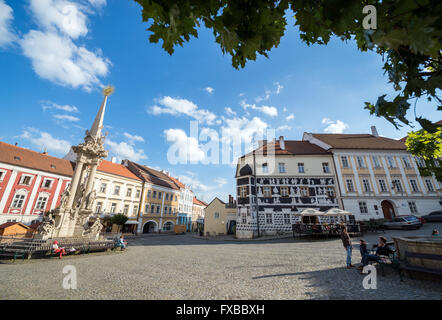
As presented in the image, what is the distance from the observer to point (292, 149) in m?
26.6

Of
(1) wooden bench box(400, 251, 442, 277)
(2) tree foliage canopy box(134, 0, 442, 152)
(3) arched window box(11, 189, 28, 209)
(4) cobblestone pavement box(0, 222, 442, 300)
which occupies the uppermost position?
(3) arched window box(11, 189, 28, 209)

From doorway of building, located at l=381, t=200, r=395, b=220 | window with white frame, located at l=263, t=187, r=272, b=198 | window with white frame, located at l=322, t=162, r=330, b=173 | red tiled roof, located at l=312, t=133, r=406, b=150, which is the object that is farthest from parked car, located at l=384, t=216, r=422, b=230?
window with white frame, located at l=263, t=187, r=272, b=198

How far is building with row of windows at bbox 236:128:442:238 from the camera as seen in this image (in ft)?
71.6

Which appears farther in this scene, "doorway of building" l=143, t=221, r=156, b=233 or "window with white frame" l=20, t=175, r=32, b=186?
"doorway of building" l=143, t=221, r=156, b=233

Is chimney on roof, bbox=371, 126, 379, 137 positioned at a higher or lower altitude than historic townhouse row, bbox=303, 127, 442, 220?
higher

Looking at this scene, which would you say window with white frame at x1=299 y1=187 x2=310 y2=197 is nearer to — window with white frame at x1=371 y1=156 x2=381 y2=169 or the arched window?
window with white frame at x1=371 y1=156 x2=381 y2=169

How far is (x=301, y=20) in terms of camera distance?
1.67 meters

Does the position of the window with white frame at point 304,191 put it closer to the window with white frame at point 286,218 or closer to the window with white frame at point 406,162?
the window with white frame at point 286,218

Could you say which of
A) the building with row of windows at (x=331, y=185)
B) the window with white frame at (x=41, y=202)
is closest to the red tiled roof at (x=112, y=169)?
the window with white frame at (x=41, y=202)

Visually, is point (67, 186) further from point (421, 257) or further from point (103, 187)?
point (421, 257)

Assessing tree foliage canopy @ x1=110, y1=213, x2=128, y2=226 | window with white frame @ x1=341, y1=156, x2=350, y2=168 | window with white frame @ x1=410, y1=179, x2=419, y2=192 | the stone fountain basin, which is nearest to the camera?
the stone fountain basin

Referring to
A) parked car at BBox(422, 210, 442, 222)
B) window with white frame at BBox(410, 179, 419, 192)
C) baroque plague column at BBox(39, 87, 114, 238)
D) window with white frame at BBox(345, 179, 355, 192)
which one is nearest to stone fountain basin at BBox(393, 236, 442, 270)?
baroque plague column at BBox(39, 87, 114, 238)

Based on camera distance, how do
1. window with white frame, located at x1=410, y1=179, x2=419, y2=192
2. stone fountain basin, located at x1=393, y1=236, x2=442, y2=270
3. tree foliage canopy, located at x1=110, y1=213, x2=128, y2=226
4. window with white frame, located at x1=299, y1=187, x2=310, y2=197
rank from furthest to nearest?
tree foliage canopy, located at x1=110, y1=213, x2=128, y2=226 → window with white frame, located at x1=299, y1=187, x2=310, y2=197 → window with white frame, located at x1=410, y1=179, x2=419, y2=192 → stone fountain basin, located at x1=393, y1=236, x2=442, y2=270
